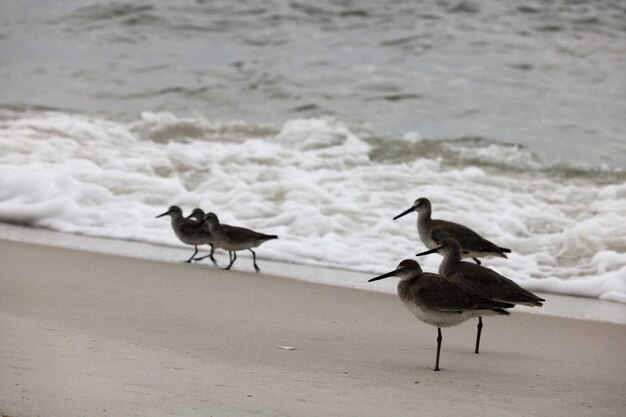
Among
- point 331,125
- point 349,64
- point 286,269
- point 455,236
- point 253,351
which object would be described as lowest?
point 349,64

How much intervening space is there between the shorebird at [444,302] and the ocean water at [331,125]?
9.54ft

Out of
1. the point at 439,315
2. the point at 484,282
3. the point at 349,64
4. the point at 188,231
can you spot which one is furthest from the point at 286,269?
the point at 349,64

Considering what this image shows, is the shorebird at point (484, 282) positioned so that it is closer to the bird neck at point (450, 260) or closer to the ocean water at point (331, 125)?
the bird neck at point (450, 260)

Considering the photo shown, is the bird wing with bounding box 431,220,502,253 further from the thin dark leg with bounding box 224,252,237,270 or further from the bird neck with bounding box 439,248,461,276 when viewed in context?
the thin dark leg with bounding box 224,252,237,270

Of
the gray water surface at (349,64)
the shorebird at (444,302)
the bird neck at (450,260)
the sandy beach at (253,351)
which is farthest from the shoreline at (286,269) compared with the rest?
the gray water surface at (349,64)

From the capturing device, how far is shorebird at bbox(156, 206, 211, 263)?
8844 mm

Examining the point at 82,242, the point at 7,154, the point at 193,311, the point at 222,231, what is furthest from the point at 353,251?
the point at 7,154

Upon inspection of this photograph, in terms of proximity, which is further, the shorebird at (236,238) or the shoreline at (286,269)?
the shorebird at (236,238)

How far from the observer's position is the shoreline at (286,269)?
299 inches

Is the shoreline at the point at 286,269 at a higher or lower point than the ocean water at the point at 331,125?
higher

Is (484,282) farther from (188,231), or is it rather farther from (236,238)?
(188,231)

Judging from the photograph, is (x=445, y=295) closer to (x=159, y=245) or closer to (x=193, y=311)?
(x=193, y=311)

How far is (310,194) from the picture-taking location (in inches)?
420

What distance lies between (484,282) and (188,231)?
3.49 m
